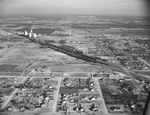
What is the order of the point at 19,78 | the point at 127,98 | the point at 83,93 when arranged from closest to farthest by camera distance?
the point at 127,98, the point at 83,93, the point at 19,78

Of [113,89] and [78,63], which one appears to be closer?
[113,89]

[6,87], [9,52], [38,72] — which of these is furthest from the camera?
[9,52]

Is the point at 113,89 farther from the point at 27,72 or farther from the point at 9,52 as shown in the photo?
the point at 9,52

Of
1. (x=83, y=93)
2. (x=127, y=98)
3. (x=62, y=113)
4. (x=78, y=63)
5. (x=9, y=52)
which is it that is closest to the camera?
(x=62, y=113)

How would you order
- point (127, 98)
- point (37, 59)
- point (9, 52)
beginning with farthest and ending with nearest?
point (9, 52) → point (37, 59) → point (127, 98)

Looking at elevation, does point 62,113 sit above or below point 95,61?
below

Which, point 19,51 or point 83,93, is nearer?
point 83,93

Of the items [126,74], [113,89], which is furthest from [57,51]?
[113,89]

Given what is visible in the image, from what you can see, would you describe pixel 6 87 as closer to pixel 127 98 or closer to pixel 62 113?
pixel 62 113

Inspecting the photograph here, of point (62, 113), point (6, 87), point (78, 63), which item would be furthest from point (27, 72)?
point (62, 113)
